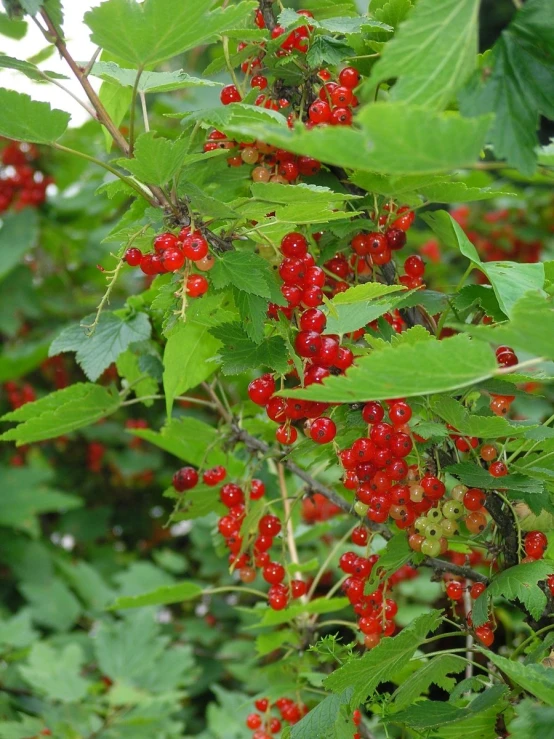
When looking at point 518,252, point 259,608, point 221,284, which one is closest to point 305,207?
point 221,284

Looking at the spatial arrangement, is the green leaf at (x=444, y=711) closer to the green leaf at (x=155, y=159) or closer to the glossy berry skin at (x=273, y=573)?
the glossy berry skin at (x=273, y=573)

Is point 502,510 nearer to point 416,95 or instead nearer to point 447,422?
point 447,422

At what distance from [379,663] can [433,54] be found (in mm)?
573

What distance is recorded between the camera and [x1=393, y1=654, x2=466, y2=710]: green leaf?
2.77ft

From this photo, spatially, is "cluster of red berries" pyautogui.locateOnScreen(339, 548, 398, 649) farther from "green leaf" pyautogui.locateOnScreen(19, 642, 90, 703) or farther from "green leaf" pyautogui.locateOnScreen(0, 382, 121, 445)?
"green leaf" pyautogui.locateOnScreen(19, 642, 90, 703)

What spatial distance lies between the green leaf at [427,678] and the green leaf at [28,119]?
0.69m

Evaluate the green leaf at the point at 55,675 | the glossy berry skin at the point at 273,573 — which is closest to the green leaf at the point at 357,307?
the glossy berry skin at the point at 273,573

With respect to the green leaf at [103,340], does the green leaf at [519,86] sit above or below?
above

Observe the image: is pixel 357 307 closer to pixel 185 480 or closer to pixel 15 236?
pixel 185 480

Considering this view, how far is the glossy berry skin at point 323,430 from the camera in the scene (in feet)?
2.60

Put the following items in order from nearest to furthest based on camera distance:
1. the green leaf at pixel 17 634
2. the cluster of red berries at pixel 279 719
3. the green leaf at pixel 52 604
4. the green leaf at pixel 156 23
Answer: the green leaf at pixel 156 23, the cluster of red berries at pixel 279 719, the green leaf at pixel 17 634, the green leaf at pixel 52 604

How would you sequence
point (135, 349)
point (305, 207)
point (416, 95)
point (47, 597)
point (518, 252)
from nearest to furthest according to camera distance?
point (416, 95), point (305, 207), point (135, 349), point (47, 597), point (518, 252)

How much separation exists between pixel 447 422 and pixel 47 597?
1.74m

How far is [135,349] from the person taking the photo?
3.90 feet
